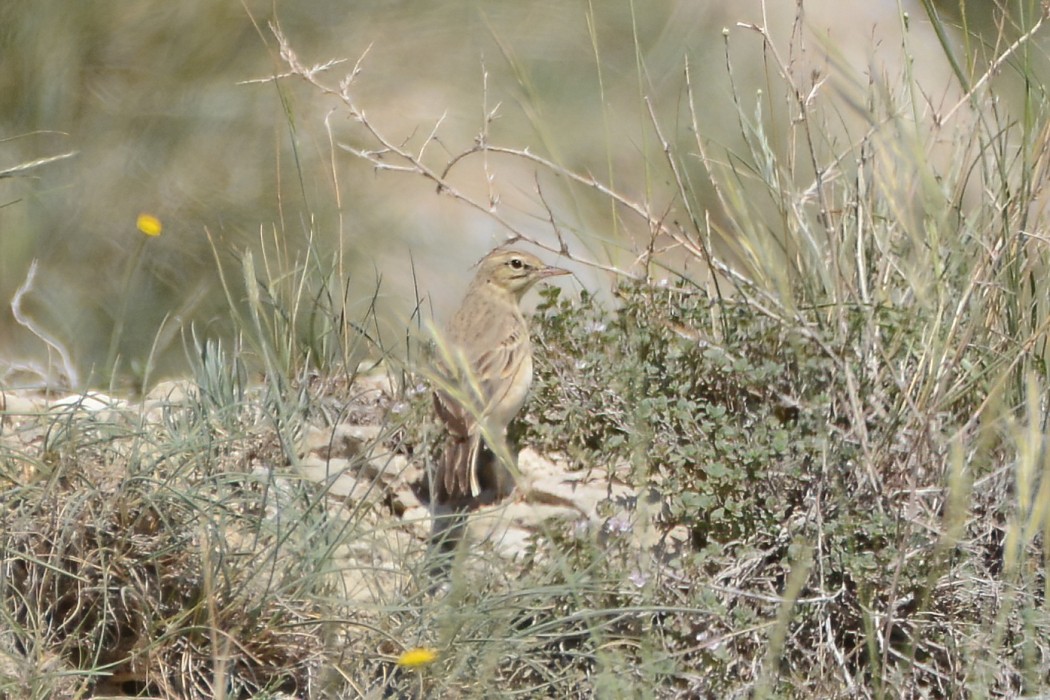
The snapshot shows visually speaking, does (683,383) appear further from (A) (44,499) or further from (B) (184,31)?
(B) (184,31)

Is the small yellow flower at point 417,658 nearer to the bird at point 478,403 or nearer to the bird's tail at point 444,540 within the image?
the bird's tail at point 444,540

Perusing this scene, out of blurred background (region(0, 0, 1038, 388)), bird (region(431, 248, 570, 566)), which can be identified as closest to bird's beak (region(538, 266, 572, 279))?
bird (region(431, 248, 570, 566))

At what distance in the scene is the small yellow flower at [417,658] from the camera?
9.29 ft

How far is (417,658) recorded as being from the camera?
2.83 metres

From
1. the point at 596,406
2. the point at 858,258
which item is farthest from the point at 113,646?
the point at 858,258

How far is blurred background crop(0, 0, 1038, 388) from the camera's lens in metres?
5.73

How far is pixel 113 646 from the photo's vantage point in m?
3.15

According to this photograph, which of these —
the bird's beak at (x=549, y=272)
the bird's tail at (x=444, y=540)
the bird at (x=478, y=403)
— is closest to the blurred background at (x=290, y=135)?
the bird's beak at (x=549, y=272)

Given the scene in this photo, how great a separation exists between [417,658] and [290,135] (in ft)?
10.7

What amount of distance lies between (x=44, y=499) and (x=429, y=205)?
375 cm

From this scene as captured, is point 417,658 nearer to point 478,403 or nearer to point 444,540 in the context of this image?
point 444,540

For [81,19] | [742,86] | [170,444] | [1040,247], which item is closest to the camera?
[170,444]

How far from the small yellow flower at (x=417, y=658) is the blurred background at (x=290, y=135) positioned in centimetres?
204

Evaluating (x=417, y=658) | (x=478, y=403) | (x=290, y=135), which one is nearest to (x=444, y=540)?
(x=417, y=658)
